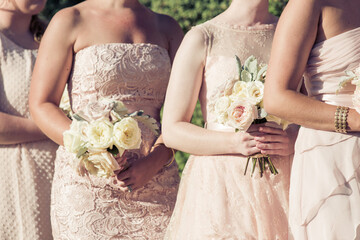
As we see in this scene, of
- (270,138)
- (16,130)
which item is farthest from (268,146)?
(16,130)

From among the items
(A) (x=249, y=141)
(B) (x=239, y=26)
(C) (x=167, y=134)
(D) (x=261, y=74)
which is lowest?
(C) (x=167, y=134)

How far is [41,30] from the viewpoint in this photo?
6.22 metres

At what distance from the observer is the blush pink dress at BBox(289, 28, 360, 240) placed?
366 centimetres

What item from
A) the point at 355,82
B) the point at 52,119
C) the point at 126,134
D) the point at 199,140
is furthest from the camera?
the point at 52,119

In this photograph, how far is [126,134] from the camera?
4.60 m

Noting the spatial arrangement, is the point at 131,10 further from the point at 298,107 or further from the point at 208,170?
the point at 298,107

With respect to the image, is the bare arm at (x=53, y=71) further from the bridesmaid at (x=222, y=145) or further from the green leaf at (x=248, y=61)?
the green leaf at (x=248, y=61)

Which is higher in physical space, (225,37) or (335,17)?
(335,17)

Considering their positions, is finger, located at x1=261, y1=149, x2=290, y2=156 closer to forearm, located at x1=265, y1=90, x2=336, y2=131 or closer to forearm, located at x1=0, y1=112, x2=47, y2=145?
forearm, located at x1=265, y1=90, x2=336, y2=131

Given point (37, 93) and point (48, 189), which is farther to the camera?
point (48, 189)

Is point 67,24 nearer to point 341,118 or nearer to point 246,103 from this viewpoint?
point 246,103

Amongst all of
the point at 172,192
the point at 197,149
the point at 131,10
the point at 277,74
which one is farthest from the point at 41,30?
the point at 277,74

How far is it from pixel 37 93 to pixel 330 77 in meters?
2.10
